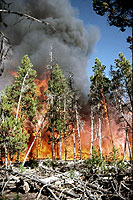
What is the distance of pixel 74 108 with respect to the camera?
59.3ft

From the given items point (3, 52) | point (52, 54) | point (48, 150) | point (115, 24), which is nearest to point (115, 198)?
point (3, 52)

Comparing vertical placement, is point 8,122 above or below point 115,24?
below

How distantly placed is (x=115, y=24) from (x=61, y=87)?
18518 millimetres

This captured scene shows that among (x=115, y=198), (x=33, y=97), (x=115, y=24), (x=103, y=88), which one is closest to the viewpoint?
(x=115, y=198)

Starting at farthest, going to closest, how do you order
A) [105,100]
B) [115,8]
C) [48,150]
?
[48,150]
[105,100]
[115,8]

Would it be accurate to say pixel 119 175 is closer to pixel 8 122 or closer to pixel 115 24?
pixel 115 24

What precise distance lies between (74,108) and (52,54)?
8804 millimetres

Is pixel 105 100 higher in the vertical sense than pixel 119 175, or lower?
higher

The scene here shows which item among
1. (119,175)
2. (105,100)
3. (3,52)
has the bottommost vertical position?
(119,175)

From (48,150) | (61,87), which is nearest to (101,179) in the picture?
(61,87)

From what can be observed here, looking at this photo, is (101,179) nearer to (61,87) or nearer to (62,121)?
(62,121)

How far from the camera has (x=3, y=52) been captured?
3.68 meters

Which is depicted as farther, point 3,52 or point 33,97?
point 33,97

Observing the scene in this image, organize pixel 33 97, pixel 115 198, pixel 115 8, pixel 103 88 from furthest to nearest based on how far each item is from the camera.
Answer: pixel 33 97, pixel 103 88, pixel 115 8, pixel 115 198
